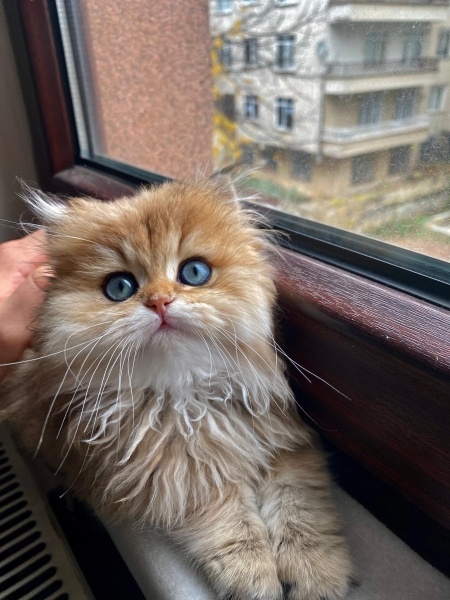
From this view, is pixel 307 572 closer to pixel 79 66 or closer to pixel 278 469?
pixel 278 469

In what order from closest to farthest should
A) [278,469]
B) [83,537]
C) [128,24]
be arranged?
[278,469], [83,537], [128,24]

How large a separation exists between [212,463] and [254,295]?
204 millimetres

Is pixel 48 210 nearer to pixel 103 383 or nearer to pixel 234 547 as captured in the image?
pixel 103 383

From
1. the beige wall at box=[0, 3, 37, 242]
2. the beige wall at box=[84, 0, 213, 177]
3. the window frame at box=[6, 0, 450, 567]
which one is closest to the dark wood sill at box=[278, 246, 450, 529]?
the window frame at box=[6, 0, 450, 567]

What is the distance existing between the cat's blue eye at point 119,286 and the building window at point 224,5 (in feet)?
2.10

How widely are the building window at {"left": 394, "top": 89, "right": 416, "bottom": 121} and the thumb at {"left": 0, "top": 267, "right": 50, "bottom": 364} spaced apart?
1.76ft

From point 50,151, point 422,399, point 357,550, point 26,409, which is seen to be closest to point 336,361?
point 422,399

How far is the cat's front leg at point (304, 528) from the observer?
525mm

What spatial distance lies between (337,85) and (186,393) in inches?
19.1

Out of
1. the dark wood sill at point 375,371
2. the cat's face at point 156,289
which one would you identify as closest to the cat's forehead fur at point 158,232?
the cat's face at point 156,289

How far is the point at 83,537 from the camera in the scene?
30.2 inches

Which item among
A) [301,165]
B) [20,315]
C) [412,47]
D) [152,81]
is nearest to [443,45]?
[412,47]

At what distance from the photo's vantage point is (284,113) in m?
0.88

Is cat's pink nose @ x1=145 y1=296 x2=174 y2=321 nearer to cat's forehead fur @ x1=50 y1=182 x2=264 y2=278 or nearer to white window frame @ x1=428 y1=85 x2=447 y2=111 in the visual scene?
cat's forehead fur @ x1=50 y1=182 x2=264 y2=278
